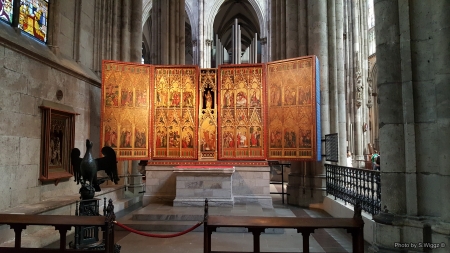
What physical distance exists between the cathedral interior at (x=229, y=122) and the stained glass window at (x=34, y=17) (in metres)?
0.04

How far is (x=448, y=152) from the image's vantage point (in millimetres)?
3887

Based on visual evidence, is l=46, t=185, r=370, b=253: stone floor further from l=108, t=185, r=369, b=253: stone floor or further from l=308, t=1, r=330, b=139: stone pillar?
l=308, t=1, r=330, b=139: stone pillar

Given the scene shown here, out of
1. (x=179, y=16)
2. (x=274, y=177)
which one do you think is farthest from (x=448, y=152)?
(x=179, y=16)

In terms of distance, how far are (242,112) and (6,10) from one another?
261 inches

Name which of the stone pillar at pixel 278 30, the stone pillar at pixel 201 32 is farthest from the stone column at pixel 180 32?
the stone pillar at pixel 201 32

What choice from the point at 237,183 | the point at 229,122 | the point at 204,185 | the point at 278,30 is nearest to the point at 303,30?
the point at 278,30

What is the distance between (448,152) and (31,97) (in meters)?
7.71

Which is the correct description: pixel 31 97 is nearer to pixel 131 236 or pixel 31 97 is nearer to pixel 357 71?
pixel 131 236

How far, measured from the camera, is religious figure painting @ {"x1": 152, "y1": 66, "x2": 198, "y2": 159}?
10320mm

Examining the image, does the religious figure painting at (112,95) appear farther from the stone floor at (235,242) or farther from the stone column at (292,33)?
the stone column at (292,33)

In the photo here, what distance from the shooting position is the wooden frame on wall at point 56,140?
7.25 meters

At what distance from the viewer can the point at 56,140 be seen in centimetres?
789

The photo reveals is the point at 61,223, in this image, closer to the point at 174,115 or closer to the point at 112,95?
the point at 112,95

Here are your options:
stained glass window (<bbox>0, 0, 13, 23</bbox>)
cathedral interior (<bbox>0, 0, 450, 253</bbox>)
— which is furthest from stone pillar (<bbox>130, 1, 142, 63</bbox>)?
stained glass window (<bbox>0, 0, 13, 23</bbox>)
